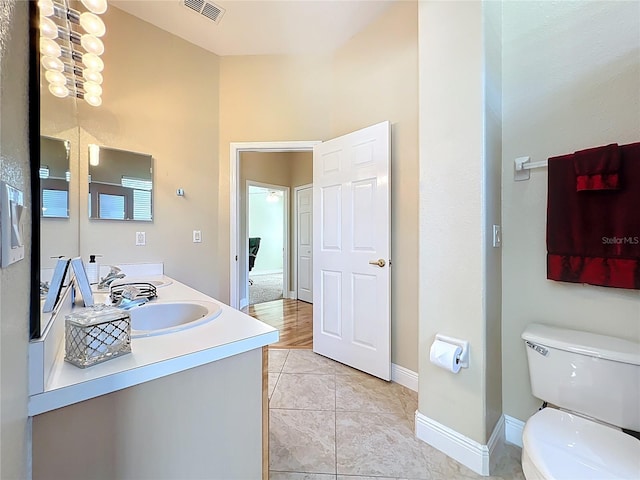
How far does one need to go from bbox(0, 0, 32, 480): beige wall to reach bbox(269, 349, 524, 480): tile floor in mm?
1175

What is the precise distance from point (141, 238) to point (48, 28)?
173 cm

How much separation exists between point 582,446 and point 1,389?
1.52m

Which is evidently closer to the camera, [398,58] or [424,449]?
[424,449]

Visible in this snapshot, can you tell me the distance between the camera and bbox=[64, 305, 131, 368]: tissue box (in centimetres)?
66

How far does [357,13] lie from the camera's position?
2262 mm

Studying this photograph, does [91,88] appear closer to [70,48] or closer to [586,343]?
[70,48]

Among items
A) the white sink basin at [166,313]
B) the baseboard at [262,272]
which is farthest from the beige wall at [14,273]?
the baseboard at [262,272]

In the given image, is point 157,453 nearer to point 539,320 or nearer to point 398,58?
point 539,320

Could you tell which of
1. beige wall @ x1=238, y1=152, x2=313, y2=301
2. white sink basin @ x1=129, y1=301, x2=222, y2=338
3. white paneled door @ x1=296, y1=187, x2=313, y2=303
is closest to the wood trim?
white sink basin @ x1=129, y1=301, x2=222, y2=338

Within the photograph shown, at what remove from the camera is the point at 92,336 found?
668mm

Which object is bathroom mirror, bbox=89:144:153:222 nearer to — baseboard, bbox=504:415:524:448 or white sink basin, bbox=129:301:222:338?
white sink basin, bbox=129:301:222:338

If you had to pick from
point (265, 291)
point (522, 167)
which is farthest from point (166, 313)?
point (265, 291)

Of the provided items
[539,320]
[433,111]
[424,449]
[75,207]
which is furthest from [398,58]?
[424,449]

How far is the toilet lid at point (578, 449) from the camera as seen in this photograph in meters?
0.88
